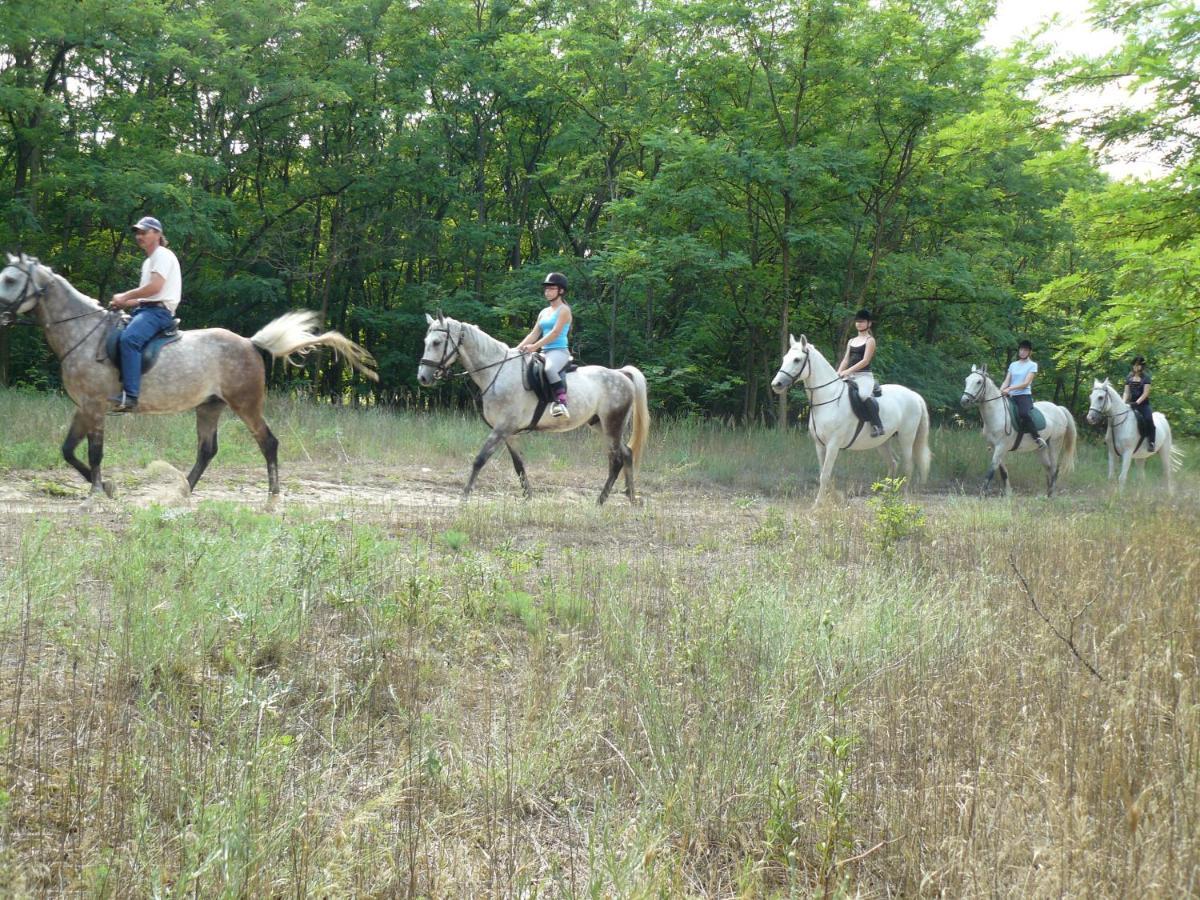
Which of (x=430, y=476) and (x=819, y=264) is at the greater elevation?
(x=819, y=264)

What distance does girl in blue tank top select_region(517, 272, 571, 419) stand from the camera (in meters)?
11.9

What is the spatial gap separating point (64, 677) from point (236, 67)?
868 inches

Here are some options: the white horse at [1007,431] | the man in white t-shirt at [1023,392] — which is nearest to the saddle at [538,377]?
the white horse at [1007,431]

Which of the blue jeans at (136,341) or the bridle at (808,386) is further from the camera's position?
the bridle at (808,386)

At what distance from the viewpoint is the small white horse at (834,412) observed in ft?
44.3

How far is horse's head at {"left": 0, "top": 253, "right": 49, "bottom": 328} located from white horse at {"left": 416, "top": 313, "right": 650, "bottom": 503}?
387cm

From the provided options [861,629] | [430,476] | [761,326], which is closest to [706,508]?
[430,476]

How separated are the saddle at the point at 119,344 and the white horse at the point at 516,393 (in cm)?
265

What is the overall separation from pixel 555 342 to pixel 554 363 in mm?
282

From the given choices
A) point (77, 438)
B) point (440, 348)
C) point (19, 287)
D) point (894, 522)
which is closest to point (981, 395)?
point (894, 522)

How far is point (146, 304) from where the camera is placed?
980 centimetres

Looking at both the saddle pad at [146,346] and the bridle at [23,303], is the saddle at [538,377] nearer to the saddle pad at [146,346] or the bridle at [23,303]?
the saddle pad at [146,346]

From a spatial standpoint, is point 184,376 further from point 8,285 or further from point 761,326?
point 761,326

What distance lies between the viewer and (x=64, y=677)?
149 inches
